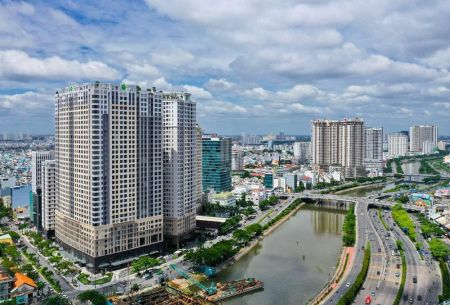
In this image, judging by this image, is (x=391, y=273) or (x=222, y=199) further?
(x=222, y=199)

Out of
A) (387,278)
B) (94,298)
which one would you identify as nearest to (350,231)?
(387,278)

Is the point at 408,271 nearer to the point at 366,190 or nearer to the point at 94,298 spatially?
the point at 94,298

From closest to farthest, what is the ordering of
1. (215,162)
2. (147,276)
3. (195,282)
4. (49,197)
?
(195,282) < (147,276) < (49,197) < (215,162)

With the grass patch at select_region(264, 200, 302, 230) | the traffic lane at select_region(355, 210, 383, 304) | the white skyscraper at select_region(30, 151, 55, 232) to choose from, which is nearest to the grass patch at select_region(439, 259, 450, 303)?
the traffic lane at select_region(355, 210, 383, 304)

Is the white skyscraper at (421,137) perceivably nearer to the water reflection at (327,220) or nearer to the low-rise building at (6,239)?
the water reflection at (327,220)

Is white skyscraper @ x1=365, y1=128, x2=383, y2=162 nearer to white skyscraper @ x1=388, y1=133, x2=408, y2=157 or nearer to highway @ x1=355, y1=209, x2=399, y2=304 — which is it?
white skyscraper @ x1=388, y1=133, x2=408, y2=157

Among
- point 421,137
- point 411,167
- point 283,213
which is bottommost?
point 283,213

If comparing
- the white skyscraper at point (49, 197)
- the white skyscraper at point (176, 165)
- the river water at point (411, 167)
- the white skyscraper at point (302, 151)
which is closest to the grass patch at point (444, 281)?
the white skyscraper at point (176, 165)

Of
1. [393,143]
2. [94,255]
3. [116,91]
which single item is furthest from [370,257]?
[393,143]
